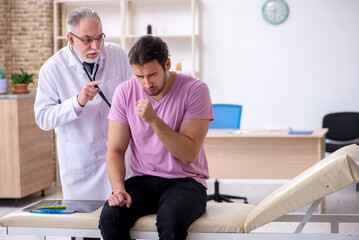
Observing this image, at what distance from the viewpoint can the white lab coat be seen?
2.62 m

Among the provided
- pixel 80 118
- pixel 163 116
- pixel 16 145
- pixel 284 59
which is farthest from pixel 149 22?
pixel 163 116

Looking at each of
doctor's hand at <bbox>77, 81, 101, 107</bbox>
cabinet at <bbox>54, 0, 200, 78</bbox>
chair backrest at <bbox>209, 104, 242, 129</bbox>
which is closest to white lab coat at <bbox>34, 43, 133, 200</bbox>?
doctor's hand at <bbox>77, 81, 101, 107</bbox>

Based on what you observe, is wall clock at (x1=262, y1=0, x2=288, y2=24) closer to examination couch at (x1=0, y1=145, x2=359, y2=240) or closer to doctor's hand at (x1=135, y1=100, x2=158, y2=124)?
examination couch at (x1=0, y1=145, x2=359, y2=240)

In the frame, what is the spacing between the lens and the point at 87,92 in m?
2.40

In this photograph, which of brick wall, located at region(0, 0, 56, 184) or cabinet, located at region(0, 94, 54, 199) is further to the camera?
brick wall, located at region(0, 0, 56, 184)

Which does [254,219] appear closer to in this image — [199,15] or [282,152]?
[282,152]

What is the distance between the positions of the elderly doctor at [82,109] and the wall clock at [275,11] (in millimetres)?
3660

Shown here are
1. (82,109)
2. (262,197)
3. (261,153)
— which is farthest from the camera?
(262,197)

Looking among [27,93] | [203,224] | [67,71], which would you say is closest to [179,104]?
[203,224]

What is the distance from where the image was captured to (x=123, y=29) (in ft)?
20.2

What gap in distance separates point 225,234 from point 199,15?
175 inches

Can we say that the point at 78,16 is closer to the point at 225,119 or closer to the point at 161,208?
the point at 161,208

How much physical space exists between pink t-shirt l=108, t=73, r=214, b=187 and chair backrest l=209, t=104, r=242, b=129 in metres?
2.56

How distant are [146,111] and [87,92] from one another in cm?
44
